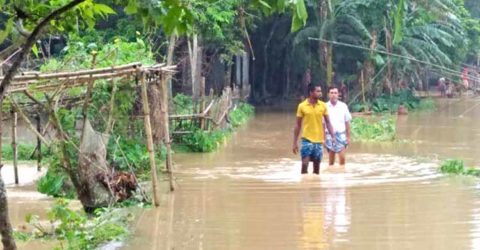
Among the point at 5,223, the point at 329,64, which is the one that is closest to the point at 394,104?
the point at 329,64

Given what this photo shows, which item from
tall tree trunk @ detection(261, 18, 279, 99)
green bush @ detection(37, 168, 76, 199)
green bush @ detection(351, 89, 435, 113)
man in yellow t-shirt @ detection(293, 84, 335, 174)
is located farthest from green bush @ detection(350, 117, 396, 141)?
tall tree trunk @ detection(261, 18, 279, 99)

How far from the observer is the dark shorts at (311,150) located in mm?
12562

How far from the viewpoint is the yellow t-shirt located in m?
12.4

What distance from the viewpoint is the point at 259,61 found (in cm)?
3931

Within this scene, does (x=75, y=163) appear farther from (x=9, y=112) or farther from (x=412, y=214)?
(x=412, y=214)

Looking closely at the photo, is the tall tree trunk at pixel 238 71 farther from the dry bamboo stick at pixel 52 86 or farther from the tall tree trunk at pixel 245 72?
the dry bamboo stick at pixel 52 86

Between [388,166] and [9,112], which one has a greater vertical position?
[9,112]

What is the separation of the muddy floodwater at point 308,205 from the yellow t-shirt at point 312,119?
685mm

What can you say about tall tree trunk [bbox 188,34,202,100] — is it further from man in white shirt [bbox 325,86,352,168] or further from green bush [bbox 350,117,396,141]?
man in white shirt [bbox 325,86,352,168]

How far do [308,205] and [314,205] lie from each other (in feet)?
0.25

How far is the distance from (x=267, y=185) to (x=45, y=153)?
5.56m

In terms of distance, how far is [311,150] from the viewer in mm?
12633

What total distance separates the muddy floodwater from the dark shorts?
345 millimetres

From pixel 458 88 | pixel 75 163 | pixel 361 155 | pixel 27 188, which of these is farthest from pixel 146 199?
pixel 458 88
